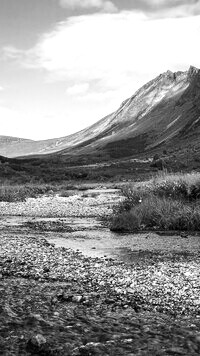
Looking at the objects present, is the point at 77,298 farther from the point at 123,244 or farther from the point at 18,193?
the point at 18,193

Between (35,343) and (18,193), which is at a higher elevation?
(18,193)

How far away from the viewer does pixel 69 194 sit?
5016 cm

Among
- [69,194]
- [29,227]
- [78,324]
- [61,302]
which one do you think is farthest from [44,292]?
[69,194]

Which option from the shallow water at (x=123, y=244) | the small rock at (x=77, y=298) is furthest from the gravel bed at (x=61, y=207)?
the small rock at (x=77, y=298)

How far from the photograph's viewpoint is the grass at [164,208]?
76.5 ft

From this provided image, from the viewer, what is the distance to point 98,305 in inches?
412

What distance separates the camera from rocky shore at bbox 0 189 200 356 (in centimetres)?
820

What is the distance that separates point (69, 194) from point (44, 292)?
127 feet

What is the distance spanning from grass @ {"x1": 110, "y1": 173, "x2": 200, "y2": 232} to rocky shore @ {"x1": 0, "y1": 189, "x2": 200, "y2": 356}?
22.9ft

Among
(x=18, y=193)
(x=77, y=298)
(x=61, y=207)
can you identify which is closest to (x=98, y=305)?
(x=77, y=298)

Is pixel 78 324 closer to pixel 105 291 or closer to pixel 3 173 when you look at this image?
pixel 105 291

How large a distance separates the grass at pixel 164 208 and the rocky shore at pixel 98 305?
22.9 ft

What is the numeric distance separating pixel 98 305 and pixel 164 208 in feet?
46.4

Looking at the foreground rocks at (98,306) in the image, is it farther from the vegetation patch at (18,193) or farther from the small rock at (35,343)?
the vegetation patch at (18,193)
